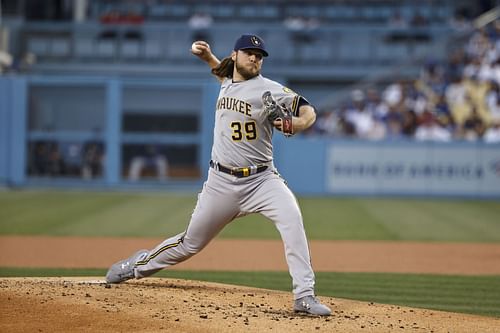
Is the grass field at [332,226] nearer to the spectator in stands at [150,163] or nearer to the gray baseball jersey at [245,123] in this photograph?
the spectator in stands at [150,163]

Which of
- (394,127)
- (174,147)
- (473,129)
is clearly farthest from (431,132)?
(174,147)

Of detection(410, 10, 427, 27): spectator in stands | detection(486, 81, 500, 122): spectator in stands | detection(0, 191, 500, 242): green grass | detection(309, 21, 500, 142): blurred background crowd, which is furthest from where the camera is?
detection(410, 10, 427, 27): spectator in stands

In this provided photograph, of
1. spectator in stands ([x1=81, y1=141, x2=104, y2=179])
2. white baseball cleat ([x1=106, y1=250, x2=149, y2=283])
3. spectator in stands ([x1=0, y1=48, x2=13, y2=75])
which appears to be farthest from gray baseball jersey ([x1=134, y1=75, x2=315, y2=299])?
spectator in stands ([x1=0, y1=48, x2=13, y2=75])

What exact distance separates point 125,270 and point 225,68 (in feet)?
6.28

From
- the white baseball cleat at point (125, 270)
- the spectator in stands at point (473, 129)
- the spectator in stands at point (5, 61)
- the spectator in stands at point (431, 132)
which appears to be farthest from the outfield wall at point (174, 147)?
the white baseball cleat at point (125, 270)

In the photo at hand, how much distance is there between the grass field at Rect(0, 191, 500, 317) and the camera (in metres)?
8.20

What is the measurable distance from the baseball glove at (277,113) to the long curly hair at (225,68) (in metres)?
0.57

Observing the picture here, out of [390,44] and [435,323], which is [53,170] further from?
[435,323]

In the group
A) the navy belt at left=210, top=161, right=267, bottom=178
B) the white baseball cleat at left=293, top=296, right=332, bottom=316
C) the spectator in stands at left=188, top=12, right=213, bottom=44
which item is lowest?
the white baseball cleat at left=293, top=296, right=332, bottom=316

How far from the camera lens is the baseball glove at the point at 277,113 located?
19.7 feet

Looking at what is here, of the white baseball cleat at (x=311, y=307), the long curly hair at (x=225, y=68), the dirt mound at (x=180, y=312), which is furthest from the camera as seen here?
the long curly hair at (x=225, y=68)

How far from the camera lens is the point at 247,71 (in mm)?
6508

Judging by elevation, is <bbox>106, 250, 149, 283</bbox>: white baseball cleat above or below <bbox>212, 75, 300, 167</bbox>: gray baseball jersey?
below

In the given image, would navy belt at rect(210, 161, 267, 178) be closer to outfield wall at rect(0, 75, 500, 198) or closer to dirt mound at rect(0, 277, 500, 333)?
dirt mound at rect(0, 277, 500, 333)
